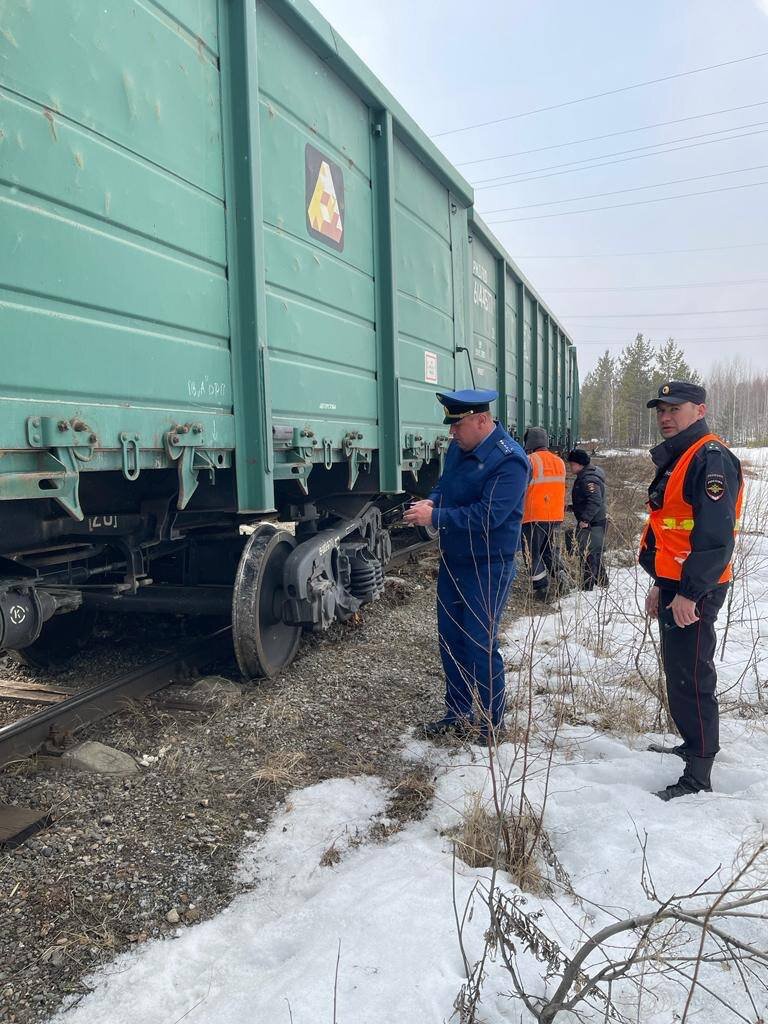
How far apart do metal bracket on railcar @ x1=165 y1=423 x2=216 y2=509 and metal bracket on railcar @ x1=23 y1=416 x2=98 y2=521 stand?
1.55ft

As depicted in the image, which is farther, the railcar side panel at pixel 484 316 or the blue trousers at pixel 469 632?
the railcar side panel at pixel 484 316

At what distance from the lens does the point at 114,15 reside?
279 cm

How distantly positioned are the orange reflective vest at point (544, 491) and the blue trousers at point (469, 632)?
3590mm

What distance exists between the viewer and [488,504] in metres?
3.72

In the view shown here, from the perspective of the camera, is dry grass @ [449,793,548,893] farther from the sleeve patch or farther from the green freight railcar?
the green freight railcar

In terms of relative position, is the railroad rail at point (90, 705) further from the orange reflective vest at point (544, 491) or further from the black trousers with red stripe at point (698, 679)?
the orange reflective vest at point (544, 491)

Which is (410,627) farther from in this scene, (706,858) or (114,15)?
(114,15)

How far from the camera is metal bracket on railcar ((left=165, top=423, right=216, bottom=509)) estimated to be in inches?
121

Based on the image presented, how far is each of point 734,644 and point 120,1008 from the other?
491cm

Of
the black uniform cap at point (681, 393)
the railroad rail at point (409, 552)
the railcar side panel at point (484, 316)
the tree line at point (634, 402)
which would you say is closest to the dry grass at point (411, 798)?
the black uniform cap at point (681, 393)

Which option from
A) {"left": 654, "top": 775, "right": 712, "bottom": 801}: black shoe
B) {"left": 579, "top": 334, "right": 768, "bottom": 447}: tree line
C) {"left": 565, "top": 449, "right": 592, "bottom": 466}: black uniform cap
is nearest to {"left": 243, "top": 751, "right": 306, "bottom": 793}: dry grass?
{"left": 654, "top": 775, "right": 712, "bottom": 801}: black shoe

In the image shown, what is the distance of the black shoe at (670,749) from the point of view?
3316mm

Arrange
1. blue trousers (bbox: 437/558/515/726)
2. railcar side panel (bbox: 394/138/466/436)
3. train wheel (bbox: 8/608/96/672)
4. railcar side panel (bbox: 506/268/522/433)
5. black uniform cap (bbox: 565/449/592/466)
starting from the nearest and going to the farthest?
blue trousers (bbox: 437/558/515/726) → train wheel (bbox: 8/608/96/672) → railcar side panel (bbox: 394/138/466/436) → black uniform cap (bbox: 565/449/592/466) → railcar side panel (bbox: 506/268/522/433)

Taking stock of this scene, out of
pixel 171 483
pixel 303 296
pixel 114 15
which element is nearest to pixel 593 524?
pixel 303 296
